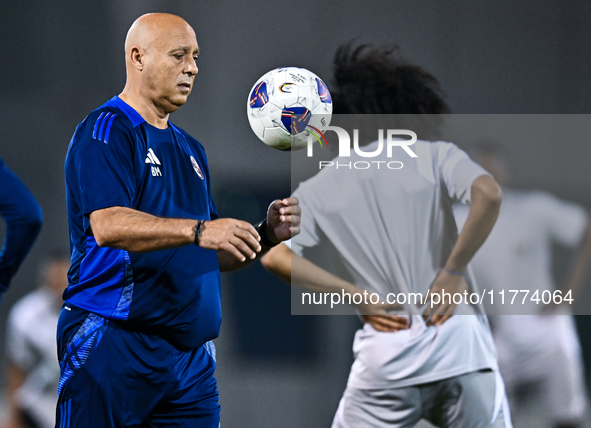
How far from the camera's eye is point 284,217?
185 cm

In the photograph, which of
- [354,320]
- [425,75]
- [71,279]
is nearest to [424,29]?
[425,75]

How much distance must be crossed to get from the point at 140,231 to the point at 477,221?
4.86 feet

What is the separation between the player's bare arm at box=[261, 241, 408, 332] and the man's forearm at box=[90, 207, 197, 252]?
1139 mm

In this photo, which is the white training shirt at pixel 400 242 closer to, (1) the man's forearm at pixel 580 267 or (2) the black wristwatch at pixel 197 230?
(1) the man's forearm at pixel 580 267

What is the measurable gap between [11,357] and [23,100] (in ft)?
4.08

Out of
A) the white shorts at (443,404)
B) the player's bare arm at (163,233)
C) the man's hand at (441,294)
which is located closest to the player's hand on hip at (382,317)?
the man's hand at (441,294)

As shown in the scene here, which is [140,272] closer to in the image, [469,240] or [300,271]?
[300,271]

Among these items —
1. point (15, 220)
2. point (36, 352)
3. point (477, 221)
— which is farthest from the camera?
point (36, 352)

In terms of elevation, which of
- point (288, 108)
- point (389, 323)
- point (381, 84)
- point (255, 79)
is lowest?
point (389, 323)

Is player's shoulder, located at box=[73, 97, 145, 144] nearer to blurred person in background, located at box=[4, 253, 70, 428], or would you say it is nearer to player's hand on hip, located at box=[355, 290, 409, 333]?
player's hand on hip, located at box=[355, 290, 409, 333]

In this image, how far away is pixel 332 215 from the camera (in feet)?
8.75

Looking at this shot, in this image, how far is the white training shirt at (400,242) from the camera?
247cm

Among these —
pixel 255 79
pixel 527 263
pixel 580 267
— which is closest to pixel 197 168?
pixel 255 79

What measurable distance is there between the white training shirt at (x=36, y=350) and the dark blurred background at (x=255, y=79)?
8 cm
